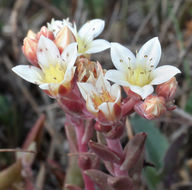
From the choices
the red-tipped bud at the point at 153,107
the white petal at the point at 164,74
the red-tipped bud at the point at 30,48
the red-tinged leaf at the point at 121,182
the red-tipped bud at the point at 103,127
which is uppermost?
the red-tipped bud at the point at 30,48

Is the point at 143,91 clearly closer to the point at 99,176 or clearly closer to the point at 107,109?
the point at 107,109

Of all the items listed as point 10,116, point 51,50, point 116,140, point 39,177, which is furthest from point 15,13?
point 116,140

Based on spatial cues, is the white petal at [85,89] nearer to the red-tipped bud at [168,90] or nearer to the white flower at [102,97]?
the white flower at [102,97]

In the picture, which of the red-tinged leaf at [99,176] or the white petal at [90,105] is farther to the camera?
the red-tinged leaf at [99,176]

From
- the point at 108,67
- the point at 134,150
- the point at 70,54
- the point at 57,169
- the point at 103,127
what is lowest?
the point at 57,169

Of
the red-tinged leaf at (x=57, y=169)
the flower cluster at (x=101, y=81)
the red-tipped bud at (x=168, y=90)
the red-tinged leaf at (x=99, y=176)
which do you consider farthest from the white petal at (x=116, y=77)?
the red-tinged leaf at (x=57, y=169)

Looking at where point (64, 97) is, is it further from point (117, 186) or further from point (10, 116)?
point (10, 116)

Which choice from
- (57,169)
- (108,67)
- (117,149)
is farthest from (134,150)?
(108,67)
